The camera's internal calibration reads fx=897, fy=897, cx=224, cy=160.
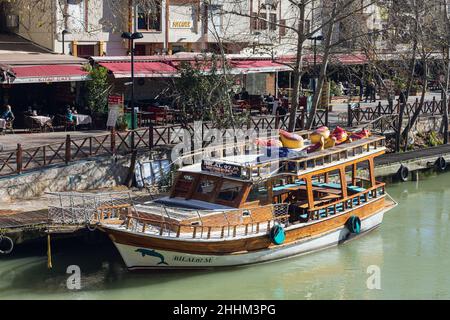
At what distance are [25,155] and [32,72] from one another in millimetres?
5729

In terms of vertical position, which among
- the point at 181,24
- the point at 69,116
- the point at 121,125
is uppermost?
the point at 181,24

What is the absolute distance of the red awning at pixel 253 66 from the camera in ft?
127

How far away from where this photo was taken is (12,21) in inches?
1459

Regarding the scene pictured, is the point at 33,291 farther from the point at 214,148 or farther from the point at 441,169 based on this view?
the point at 441,169

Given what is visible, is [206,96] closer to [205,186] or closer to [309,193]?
[309,193]

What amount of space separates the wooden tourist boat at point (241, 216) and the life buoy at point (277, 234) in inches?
0.9

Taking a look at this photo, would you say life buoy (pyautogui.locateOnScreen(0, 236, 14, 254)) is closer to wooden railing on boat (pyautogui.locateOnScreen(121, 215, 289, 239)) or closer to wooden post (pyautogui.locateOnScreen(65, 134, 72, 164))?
wooden railing on boat (pyautogui.locateOnScreen(121, 215, 289, 239))

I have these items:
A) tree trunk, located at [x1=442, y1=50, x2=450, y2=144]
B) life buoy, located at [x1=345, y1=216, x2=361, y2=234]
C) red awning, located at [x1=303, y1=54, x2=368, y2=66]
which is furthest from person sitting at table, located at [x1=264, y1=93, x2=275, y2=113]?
life buoy, located at [x1=345, y1=216, x2=361, y2=234]

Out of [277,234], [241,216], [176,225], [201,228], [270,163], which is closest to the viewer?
[176,225]

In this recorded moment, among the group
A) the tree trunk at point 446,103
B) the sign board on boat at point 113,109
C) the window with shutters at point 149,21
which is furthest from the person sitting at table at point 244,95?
the sign board on boat at point 113,109

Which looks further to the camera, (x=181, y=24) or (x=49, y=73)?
(x=181, y=24)

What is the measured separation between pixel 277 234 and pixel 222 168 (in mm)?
2123

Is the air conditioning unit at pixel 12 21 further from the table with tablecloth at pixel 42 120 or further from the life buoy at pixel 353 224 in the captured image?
the life buoy at pixel 353 224

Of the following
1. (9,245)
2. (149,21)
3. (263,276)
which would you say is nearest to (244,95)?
(149,21)
